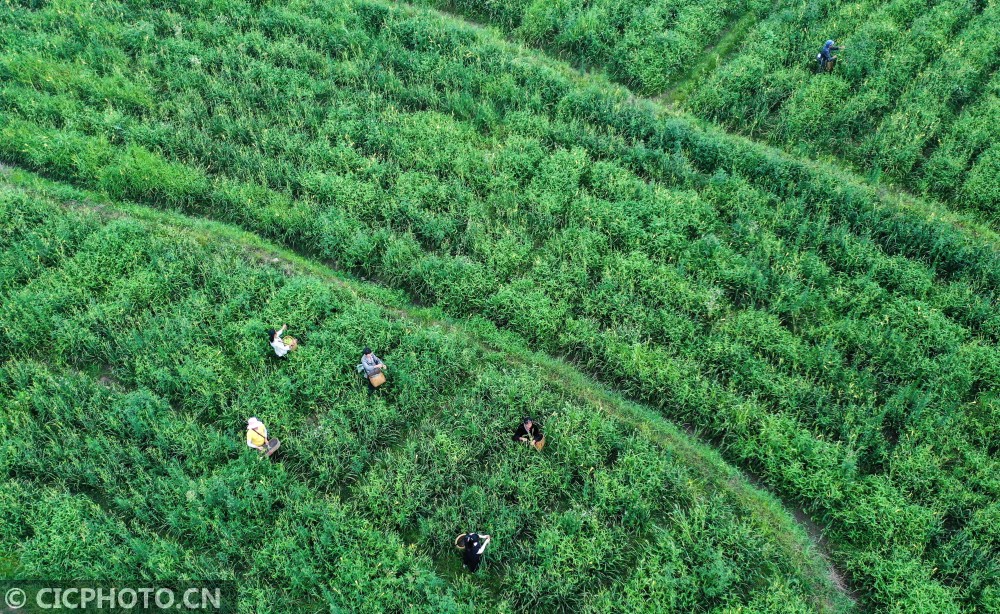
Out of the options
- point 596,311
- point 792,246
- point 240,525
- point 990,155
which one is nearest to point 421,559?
point 240,525

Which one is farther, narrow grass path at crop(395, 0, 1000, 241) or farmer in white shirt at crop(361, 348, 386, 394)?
narrow grass path at crop(395, 0, 1000, 241)

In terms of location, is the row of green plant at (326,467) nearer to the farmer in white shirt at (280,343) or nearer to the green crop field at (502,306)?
the green crop field at (502,306)

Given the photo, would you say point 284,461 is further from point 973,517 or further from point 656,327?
point 973,517

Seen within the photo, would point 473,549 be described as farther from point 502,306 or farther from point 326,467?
point 502,306

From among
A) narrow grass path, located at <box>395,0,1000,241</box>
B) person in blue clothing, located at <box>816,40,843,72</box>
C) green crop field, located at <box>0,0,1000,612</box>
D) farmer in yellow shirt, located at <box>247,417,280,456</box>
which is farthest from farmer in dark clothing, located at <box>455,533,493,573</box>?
person in blue clothing, located at <box>816,40,843,72</box>

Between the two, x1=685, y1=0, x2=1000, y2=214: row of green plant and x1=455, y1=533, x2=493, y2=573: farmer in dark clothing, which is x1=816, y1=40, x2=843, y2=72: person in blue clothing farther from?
x1=455, y1=533, x2=493, y2=573: farmer in dark clothing

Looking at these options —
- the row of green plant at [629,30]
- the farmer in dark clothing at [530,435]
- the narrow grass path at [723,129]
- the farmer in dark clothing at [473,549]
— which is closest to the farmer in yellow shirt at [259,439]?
the farmer in dark clothing at [473,549]

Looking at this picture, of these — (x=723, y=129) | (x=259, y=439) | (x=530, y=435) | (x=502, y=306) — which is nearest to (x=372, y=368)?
(x=259, y=439)

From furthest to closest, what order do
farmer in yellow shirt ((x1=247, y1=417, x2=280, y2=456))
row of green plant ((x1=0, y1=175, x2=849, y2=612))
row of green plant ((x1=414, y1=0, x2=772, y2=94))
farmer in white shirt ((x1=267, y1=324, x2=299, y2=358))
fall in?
row of green plant ((x1=414, y1=0, x2=772, y2=94)) → farmer in white shirt ((x1=267, y1=324, x2=299, y2=358)) → farmer in yellow shirt ((x1=247, y1=417, x2=280, y2=456)) → row of green plant ((x1=0, y1=175, x2=849, y2=612))
